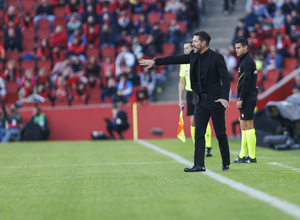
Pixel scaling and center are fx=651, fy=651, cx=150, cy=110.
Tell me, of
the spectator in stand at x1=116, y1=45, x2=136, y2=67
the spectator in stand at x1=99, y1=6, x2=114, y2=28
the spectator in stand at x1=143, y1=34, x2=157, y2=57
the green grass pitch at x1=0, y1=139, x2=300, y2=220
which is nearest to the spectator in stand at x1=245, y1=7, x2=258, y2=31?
the spectator in stand at x1=143, y1=34, x2=157, y2=57

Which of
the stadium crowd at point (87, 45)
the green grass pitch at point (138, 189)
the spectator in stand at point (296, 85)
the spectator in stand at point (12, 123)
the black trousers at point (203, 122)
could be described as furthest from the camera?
the stadium crowd at point (87, 45)

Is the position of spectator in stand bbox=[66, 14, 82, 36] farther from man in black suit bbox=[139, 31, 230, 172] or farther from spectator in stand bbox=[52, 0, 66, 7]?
man in black suit bbox=[139, 31, 230, 172]

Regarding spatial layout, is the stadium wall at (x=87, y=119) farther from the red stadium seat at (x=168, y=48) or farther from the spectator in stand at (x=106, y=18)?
the spectator in stand at (x=106, y=18)

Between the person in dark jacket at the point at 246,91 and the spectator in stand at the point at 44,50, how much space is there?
48.4ft

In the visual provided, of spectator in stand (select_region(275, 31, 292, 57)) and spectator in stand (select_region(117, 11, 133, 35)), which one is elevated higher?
spectator in stand (select_region(117, 11, 133, 35))

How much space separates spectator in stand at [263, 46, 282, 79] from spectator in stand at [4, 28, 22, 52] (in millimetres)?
9617

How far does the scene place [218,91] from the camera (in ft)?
28.9

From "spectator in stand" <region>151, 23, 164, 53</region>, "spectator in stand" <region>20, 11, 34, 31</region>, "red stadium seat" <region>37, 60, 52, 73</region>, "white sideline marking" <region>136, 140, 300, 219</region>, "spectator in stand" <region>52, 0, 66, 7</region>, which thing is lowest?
"white sideline marking" <region>136, 140, 300, 219</region>

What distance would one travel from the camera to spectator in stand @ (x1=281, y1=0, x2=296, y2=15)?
2376cm

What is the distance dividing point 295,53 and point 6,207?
17458 millimetres

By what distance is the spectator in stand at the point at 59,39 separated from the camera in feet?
82.0

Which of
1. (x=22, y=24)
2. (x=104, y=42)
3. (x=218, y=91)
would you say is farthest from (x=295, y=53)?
(x=218, y=91)

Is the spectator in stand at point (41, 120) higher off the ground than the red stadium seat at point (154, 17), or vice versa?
the red stadium seat at point (154, 17)

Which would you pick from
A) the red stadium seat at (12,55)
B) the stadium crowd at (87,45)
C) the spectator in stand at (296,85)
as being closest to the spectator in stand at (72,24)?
the stadium crowd at (87,45)
